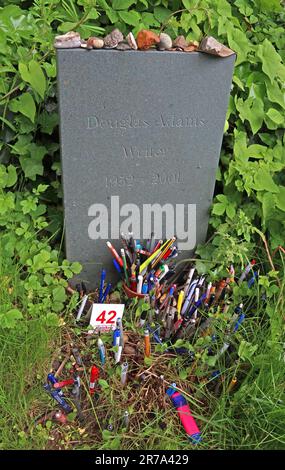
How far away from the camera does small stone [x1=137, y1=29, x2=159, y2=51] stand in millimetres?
1969

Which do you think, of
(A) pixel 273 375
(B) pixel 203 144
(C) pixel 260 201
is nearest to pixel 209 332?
(A) pixel 273 375

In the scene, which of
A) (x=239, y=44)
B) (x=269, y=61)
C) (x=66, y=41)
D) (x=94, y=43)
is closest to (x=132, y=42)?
(x=94, y=43)

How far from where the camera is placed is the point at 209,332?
2.22 m

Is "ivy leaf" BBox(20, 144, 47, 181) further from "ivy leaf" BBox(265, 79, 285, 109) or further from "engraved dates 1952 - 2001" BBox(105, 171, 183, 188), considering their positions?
"ivy leaf" BBox(265, 79, 285, 109)

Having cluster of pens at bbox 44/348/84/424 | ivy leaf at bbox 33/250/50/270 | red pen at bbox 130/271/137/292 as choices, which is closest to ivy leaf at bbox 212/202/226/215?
red pen at bbox 130/271/137/292

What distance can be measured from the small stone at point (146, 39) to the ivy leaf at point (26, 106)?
592 mm

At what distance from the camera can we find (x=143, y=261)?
2404mm

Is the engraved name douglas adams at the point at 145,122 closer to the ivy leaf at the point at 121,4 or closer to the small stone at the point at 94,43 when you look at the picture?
the small stone at the point at 94,43

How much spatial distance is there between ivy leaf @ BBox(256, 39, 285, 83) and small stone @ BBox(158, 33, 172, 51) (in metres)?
0.64

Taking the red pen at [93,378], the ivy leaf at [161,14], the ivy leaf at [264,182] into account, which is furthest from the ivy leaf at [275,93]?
the red pen at [93,378]

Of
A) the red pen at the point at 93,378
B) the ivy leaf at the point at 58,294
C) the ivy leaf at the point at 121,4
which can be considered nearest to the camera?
the red pen at the point at 93,378

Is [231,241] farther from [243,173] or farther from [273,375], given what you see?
[273,375]

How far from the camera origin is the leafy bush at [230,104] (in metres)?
2.33
